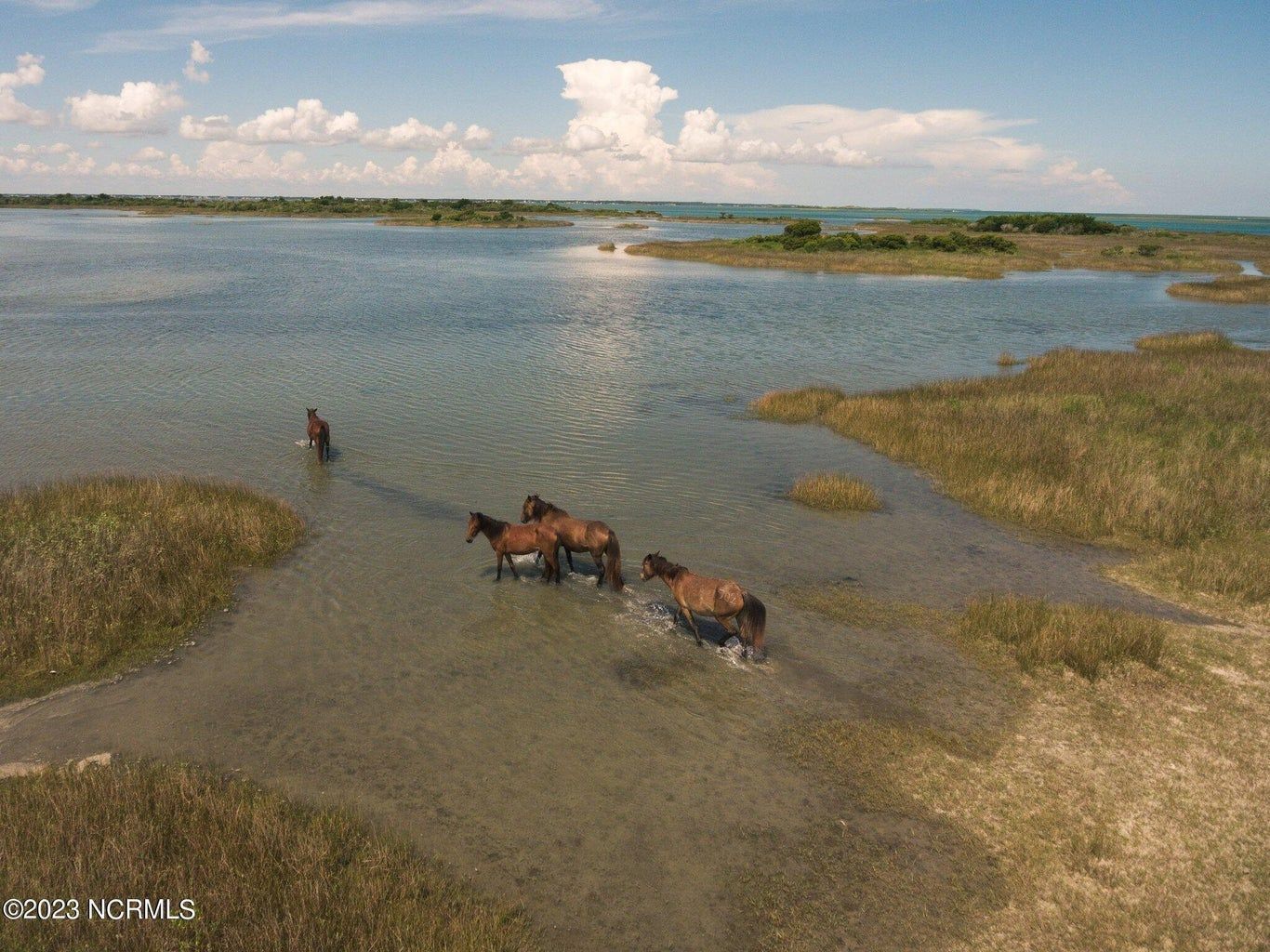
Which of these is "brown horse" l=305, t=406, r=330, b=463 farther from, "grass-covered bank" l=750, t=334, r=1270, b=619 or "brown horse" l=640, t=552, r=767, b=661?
"grass-covered bank" l=750, t=334, r=1270, b=619

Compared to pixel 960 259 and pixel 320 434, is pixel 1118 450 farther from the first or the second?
pixel 960 259

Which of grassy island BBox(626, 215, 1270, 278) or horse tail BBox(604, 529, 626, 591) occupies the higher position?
grassy island BBox(626, 215, 1270, 278)

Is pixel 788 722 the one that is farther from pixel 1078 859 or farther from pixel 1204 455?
pixel 1204 455

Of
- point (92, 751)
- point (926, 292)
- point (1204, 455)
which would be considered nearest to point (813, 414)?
point (1204, 455)

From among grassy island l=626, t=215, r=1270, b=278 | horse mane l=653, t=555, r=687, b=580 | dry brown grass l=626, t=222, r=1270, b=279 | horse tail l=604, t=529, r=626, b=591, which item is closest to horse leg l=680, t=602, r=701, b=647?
horse mane l=653, t=555, r=687, b=580

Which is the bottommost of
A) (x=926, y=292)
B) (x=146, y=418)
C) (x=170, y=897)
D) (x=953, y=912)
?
(x=953, y=912)
